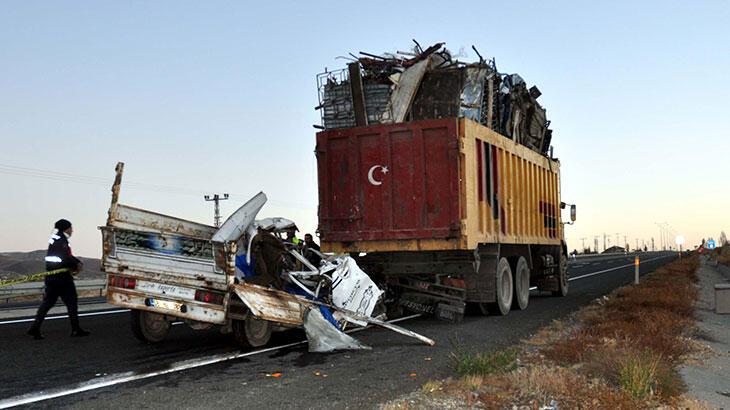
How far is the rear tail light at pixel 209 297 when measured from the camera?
7.78 meters

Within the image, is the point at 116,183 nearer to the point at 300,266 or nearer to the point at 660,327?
the point at 300,266

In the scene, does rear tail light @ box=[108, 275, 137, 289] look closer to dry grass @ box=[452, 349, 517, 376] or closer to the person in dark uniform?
the person in dark uniform

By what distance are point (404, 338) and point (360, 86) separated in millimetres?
4490

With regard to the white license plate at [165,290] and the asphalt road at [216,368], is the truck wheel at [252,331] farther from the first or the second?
the white license plate at [165,290]

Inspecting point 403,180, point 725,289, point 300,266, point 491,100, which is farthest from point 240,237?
point 725,289

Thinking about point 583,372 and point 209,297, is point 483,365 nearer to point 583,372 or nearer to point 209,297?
point 583,372

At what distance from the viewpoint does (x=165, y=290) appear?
26.0ft

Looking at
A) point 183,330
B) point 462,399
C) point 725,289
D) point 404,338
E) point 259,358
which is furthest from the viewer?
point 725,289

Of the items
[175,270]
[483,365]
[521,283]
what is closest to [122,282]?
[175,270]

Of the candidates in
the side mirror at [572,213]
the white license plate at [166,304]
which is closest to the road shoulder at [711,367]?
the white license plate at [166,304]

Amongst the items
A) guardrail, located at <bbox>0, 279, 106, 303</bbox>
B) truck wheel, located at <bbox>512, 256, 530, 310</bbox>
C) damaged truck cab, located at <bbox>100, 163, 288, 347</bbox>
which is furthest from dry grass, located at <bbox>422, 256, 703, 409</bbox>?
guardrail, located at <bbox>0, 279, 106, 303</bbox>

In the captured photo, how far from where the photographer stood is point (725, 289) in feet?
43.8

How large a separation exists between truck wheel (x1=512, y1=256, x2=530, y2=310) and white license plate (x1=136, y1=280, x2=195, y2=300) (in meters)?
7.51

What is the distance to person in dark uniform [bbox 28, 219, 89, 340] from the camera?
9.30m
